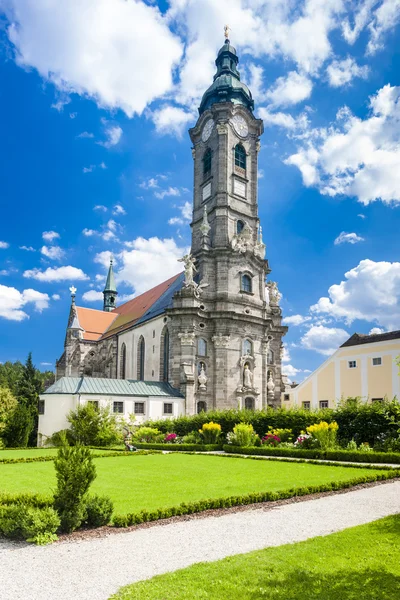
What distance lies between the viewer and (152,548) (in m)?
8.32

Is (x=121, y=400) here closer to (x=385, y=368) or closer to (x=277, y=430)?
(x=277, y=430)

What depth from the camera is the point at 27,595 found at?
630cm

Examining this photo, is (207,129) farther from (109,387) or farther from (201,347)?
(109,387)

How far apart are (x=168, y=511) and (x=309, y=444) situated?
15.8 meters

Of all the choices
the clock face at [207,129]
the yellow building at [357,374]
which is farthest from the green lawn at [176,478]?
the clock face at [207,129]

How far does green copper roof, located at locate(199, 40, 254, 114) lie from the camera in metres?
48.7

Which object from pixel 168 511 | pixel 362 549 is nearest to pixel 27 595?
pixel 168 511

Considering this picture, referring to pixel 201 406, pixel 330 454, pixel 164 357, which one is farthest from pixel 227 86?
pixel 330 454

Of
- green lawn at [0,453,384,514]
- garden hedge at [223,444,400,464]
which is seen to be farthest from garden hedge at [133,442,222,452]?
green lawn at [0,453,384,514]

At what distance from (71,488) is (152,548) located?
220cm

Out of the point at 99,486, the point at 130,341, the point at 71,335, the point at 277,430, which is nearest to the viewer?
the point at 99,486

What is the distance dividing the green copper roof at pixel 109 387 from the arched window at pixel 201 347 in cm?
390

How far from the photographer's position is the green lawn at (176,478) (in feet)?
40.5

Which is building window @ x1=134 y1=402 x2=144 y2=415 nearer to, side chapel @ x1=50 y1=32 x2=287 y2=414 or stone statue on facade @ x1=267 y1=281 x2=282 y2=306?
side chapel @ x1=50 y1=32 x2=287 y2=414
